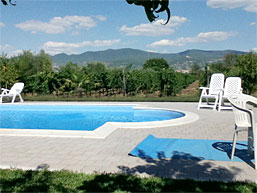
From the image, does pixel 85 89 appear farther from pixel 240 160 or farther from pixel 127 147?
pixel 240 160

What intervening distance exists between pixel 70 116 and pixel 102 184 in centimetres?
794

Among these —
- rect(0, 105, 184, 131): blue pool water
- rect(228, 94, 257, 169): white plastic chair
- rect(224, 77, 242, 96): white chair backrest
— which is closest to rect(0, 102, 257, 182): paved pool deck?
rect(228, 94, 257, 169): white plastic chair

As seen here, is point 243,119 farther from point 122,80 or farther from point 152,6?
point 122,80

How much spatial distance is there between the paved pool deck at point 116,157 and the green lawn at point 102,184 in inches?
9.6

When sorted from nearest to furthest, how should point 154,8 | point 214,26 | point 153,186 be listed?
point 154,8, point 153,186, point 214,26

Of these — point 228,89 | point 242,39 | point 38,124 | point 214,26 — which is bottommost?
point 38,124

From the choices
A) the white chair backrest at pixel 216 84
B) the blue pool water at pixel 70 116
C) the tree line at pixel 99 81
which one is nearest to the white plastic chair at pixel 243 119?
the blue pool water at pixel 70 116

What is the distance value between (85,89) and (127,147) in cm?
1192

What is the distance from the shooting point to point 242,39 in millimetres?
27594

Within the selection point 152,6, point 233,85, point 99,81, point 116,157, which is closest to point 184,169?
point 116,157

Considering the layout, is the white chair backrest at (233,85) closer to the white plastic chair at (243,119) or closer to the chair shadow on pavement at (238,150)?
the chair shadow on pavement at (238,150)

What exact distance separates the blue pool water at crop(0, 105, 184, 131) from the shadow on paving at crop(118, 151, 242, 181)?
4593mm

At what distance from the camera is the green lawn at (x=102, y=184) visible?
2826 mm

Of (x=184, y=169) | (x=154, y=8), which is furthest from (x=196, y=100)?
(x=154, y=8)
